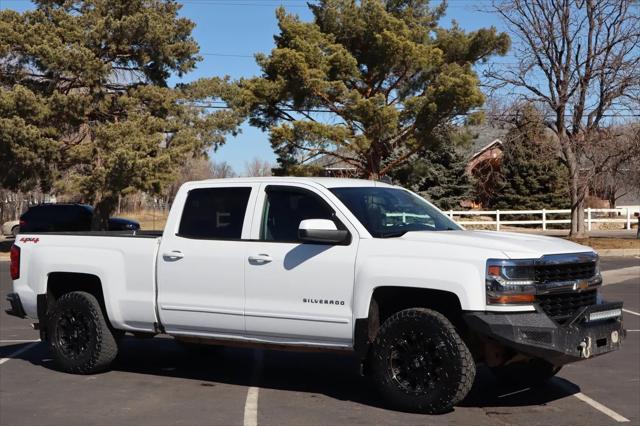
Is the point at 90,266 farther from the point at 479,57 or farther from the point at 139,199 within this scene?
the point at 139,199

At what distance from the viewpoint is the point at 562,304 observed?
244 inches

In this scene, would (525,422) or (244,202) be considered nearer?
(525,422)

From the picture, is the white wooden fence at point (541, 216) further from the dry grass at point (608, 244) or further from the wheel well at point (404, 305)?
the wheel well at point (404, 305)

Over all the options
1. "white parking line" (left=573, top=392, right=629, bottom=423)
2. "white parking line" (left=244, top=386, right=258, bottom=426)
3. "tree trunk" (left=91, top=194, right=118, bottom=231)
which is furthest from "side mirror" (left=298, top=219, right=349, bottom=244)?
"tree trunk" (left=91, top=194, right=118, bottom=231)

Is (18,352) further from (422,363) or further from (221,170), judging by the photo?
(221,170)

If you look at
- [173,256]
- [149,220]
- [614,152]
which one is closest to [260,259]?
[173,256]

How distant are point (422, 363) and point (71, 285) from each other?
4069mm

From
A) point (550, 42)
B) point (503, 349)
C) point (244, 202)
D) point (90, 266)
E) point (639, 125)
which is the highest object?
point (550, 42)

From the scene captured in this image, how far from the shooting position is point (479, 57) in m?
34.7

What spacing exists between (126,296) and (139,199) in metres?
56.8

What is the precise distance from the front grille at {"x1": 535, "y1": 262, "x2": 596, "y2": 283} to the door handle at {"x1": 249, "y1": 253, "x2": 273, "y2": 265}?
7.39ft

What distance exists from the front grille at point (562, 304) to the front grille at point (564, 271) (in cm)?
13

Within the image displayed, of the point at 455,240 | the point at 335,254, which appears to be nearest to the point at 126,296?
the point at 335,254

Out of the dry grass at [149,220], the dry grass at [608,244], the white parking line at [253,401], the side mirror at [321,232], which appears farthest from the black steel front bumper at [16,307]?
the dry grass at [149,220]
